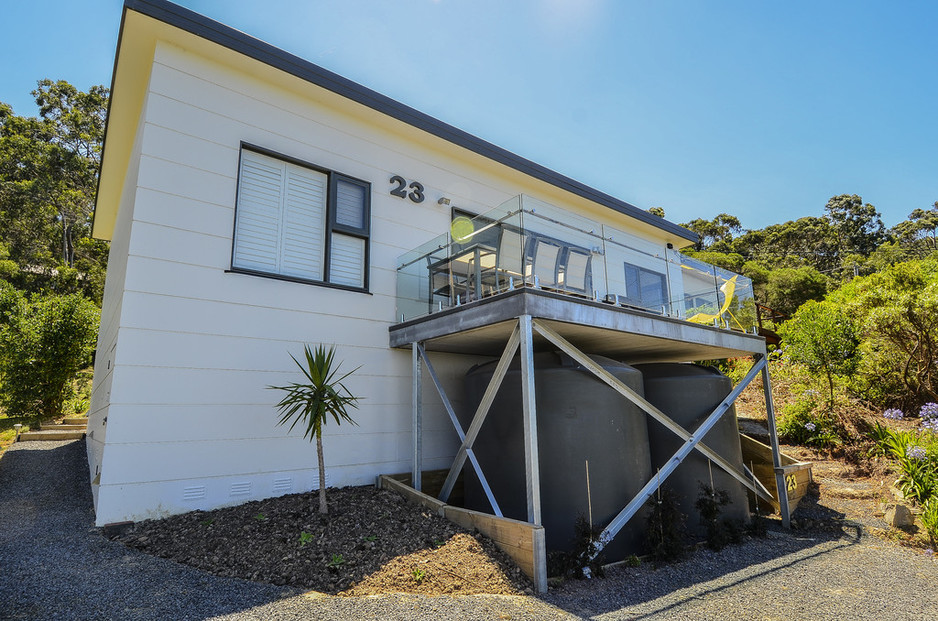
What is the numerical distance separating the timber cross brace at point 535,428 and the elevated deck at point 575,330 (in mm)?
175

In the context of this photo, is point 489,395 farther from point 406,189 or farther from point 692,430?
point 406,189

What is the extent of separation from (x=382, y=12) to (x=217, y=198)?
3564mm

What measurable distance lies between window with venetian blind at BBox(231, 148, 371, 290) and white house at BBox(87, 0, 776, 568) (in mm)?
24

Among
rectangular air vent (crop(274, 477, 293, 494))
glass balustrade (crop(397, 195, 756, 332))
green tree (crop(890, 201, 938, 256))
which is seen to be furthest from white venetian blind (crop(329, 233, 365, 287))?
green tree (crop(890, 201, 938, 256))

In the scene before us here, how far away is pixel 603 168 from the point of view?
1170 centimetres

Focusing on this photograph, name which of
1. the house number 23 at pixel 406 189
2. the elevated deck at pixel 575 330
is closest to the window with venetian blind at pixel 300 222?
the house number 23 at pixel 406 189

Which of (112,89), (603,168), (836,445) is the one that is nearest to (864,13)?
(603,168)

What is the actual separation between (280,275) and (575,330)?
3566 mm

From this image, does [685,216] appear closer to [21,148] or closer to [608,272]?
[608,272]

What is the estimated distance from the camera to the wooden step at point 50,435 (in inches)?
342

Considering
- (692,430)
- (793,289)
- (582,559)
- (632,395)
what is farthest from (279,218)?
(793,289)

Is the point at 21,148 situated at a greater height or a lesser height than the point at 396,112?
greater

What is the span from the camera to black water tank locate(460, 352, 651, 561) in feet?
15.6

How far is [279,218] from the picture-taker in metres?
5.98
